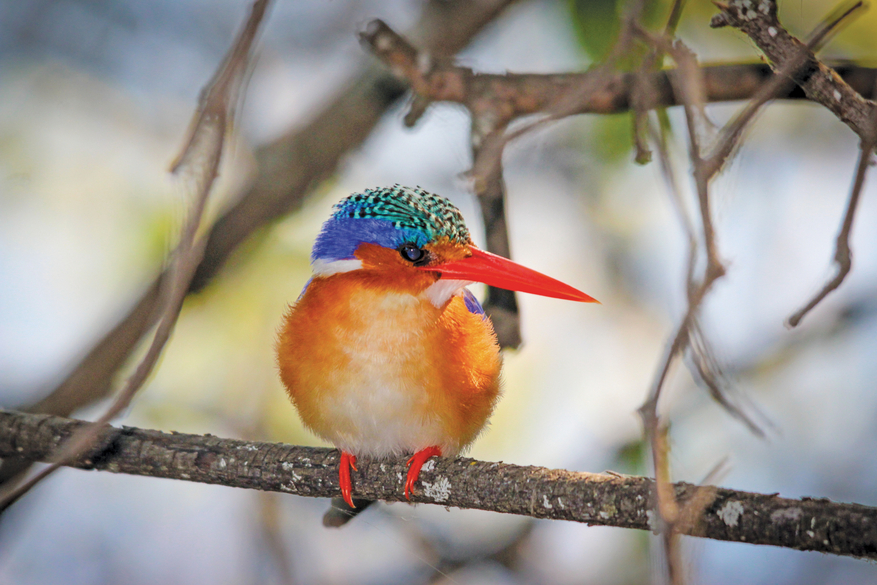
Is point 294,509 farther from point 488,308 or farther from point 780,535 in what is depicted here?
point 780,535

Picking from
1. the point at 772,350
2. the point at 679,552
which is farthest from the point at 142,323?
the point at 772,350

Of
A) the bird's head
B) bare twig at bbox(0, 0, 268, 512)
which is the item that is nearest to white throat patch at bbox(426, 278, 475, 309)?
the bird's head

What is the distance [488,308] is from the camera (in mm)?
2764

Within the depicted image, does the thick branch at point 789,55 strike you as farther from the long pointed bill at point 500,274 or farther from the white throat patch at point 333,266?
the white throat patch at point 333,266

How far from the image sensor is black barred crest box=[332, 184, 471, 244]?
1.99m

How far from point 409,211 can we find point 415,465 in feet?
2.28

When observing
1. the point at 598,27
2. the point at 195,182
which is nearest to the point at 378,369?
the point at 195,182

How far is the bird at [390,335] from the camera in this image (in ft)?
6.47

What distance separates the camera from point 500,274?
1966 millimetres

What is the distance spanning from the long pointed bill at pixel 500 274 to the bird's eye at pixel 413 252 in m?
0.03

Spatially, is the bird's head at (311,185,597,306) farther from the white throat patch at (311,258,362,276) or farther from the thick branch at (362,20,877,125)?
the thick branch at (362,20,877,125)

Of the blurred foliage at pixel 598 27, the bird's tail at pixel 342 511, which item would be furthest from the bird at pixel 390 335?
the blurred foliage at pixel 598 27

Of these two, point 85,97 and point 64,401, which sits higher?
point 85,97

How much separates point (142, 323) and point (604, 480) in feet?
6.56
